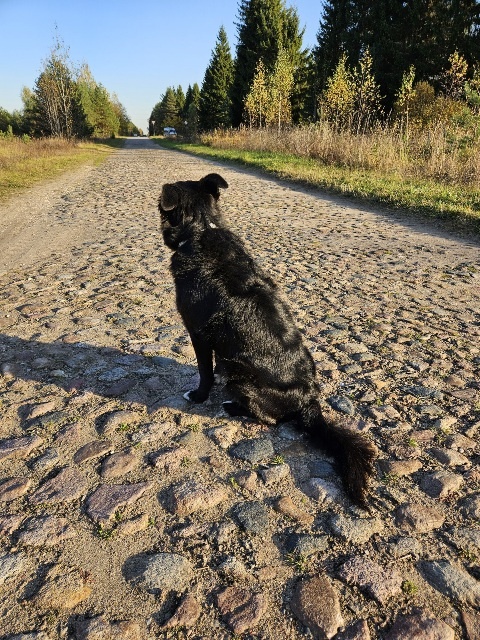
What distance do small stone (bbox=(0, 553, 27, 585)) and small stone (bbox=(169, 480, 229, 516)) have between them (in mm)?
695

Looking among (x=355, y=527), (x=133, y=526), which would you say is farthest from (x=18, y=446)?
(x=355, y=527)

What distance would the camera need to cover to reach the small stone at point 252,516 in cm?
213

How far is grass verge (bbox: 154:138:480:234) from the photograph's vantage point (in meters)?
9.37

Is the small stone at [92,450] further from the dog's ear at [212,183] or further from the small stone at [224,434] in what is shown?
the dog's ear at [212,183]

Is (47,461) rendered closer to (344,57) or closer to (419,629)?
(419,629)

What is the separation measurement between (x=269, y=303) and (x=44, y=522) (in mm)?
1769

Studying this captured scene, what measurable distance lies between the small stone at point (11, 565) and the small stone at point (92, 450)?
670 mm

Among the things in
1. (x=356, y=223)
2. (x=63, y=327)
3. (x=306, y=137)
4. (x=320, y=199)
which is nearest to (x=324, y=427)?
(x=63, y=327)

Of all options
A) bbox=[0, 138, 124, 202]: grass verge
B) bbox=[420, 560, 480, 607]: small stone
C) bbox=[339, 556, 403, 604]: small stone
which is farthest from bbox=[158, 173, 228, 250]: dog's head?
bbox=[0, 138, 124, 202]: grass verge

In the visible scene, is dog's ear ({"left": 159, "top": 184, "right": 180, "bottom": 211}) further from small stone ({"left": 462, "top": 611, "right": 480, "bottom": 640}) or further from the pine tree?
the pine tree

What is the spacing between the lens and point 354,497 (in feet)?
7.45

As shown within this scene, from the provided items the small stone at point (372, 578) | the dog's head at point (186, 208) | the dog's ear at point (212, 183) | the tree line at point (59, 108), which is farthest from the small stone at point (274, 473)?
the tree line at point (59, 108)

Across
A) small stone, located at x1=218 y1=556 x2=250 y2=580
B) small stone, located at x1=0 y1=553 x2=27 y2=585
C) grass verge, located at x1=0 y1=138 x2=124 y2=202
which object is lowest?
small stone, located at x1=218 y1=556 x2=250 y2=580

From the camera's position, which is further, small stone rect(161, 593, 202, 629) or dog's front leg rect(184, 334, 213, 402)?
dog's front leg rect(184, 334, 213, 402)
